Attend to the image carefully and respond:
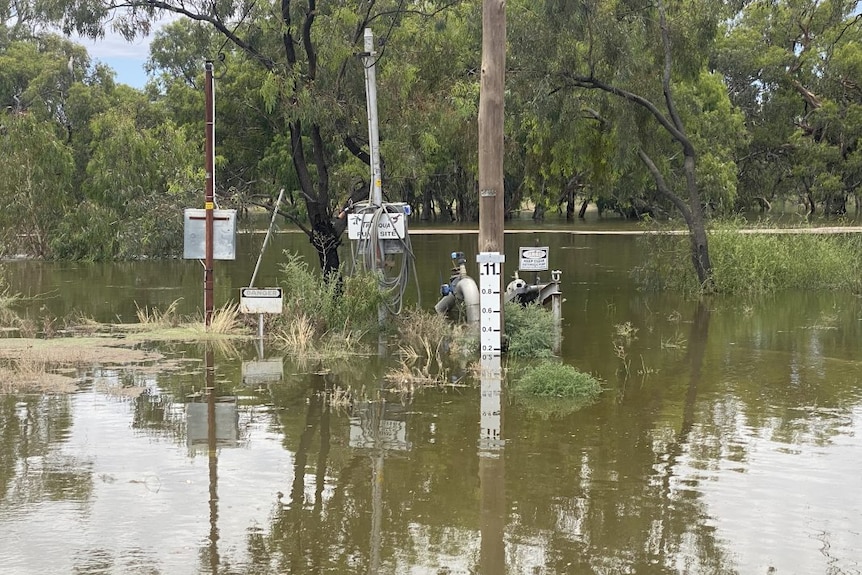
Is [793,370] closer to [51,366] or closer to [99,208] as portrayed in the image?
[51,366]

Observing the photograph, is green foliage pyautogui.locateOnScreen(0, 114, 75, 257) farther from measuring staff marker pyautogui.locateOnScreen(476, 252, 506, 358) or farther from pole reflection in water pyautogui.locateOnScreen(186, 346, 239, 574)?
measuring staff marker pyautogui.locateOnScreen(476, 252, 506, 358)

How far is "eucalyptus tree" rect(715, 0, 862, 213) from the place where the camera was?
178 feet

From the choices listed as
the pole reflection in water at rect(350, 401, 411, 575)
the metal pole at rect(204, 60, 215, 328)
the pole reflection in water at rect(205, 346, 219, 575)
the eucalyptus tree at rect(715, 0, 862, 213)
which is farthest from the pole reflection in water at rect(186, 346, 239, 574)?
the eucalyptus tree at rect(715, 0, 862, 213)

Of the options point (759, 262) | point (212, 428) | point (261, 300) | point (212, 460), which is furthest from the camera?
point (759, 262)

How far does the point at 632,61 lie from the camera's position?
20594 mm

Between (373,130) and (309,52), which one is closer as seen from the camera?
(373,130)

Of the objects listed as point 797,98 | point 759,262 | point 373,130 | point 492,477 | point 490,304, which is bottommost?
point 492,477

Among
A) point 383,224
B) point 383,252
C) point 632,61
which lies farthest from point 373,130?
point 632,61

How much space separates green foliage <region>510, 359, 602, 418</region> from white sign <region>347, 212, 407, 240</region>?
4.71 m

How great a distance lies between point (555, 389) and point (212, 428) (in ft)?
12.3

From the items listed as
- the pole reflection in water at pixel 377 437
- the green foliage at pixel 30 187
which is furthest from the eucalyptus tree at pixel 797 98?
the pole reflection in water at pixel 377 437

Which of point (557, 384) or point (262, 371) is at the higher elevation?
point (262, 371)

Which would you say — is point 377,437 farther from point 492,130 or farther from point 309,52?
point 309,52

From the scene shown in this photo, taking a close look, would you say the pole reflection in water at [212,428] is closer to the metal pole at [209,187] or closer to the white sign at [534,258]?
the metal pole at [209,187]
